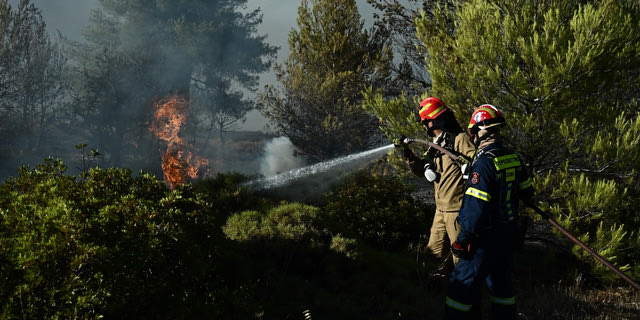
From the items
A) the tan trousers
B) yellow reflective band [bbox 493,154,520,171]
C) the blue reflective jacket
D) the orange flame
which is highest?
the orange flame

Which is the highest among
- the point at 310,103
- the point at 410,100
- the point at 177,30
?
the point at 177,30

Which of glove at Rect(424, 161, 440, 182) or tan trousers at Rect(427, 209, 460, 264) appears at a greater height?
glove at Rect(424, 161, 440, 182)

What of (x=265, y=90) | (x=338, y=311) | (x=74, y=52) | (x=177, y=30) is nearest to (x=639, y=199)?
(x=338, y=311)

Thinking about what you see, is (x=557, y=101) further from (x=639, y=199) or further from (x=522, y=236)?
(x=522, y=236)

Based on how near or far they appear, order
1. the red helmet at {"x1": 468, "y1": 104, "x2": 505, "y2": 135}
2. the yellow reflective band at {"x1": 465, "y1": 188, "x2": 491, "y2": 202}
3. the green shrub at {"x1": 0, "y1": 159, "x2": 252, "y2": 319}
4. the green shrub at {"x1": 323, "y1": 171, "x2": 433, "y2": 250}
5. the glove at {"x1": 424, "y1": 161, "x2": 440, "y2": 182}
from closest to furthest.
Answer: the green shrub at {"x1": 0, "y1": 159, "x2": 252, "y2": 319}
the yellow reflective band at {"x1": 465, "y1": 188, "x2": 491, "y2": 202}
the red helmet at {"x1": 468, "y1": 104, "x2": 505, "y2": 135}
the glove at {"x1": 424, "y1": 161, "x2": 440, "y2": 182}
the green shrub at {"x1": 323, "y1": 171, "x2": 433, "y2": 250}

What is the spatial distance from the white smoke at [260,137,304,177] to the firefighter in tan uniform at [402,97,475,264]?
16567mm

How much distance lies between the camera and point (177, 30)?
74.1ft

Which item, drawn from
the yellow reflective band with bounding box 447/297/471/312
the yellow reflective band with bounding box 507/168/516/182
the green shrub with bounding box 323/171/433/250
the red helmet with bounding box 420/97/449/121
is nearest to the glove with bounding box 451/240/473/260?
the yellow reflective band with bounding box 447/297/471/312

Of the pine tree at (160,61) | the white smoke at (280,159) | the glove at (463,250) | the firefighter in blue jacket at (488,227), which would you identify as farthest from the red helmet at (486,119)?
the pine tree at (160,61)

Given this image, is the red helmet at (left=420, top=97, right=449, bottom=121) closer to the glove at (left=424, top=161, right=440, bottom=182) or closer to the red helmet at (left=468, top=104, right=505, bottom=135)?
the glove at (left=424, top=161, right=440, bottom=182)

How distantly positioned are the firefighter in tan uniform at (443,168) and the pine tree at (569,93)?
8.42 ft

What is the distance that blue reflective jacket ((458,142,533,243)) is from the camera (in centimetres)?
300

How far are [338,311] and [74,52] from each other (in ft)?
88.6

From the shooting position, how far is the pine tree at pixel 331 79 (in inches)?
643
